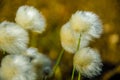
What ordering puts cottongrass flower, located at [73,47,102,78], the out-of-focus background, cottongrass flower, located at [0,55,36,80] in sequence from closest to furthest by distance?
1. cottongrass flower, located at [0,55,36,80]
2. cottongrass flower, located at [73,47,102,78]
3. the out-of-focus background

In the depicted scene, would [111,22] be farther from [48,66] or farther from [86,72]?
[86,72]

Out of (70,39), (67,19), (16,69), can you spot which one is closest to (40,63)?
(70,39)

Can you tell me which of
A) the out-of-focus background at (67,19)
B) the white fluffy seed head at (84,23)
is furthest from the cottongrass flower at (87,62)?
the out-of-focus background at (67,19)

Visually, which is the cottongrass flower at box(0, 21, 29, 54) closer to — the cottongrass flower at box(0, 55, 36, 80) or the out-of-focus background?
the cottongrass flower at box(0, 55, 36, 80)

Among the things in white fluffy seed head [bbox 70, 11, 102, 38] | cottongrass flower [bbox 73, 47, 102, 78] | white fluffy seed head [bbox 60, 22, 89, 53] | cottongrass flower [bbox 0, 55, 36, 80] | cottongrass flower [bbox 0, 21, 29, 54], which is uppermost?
white fluffy seed head [bbox 70, 11, 102, 38]

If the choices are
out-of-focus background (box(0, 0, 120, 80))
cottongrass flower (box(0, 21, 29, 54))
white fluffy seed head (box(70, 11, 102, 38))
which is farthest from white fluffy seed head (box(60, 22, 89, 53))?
out-of-focus background (box(0, 0, 120, 80))

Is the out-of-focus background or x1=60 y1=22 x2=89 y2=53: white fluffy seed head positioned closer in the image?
x1=60 y1=22 x2=89 y2=53: white fluffy seed head

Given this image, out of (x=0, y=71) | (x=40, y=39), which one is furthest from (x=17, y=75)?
(x=40, y=39)
